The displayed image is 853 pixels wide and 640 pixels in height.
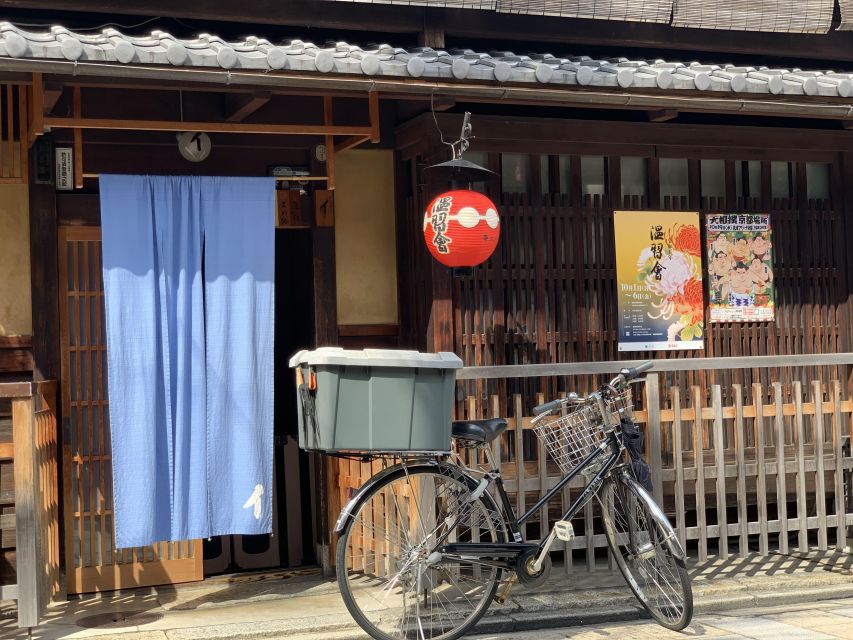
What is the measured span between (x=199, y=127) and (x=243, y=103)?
41cm

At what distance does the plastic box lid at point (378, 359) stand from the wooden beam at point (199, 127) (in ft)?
6.47

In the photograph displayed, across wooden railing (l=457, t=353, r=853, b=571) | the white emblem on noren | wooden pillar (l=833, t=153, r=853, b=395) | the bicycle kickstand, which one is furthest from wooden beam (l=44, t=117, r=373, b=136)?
wooden pillar (l=833, t=153, r=853, b=395)

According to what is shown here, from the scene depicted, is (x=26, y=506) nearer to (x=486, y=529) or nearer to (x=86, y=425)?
(x=86, y=425)

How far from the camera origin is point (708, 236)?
943 centimetres

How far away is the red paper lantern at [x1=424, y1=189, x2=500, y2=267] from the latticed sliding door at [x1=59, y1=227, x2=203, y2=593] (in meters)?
2.85

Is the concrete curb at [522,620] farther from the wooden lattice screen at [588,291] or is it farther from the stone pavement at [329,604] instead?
the wooden lattice screen at [588,291]

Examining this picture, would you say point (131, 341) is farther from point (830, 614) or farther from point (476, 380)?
point (830, 614)

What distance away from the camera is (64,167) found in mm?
8328

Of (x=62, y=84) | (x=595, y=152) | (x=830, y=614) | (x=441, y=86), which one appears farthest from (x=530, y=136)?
(x=830, y=614)

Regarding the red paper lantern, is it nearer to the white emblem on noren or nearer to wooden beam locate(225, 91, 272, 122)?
wooden beam locate(225, 91, 272, 122)

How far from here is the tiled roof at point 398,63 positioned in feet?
21.5

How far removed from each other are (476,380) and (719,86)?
299cm

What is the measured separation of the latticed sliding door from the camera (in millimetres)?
8383

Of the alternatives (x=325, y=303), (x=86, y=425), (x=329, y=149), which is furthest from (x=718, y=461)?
(x=86, y=425)
